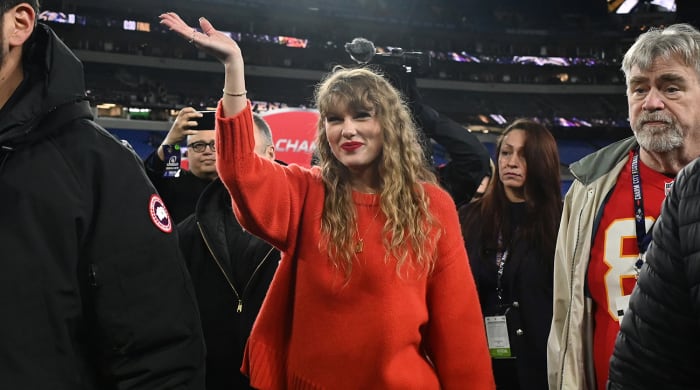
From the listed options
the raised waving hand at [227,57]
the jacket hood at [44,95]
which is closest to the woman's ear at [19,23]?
the jacket hood at [44,95]

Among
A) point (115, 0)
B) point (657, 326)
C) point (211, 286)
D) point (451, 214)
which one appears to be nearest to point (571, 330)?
point (451, 214)

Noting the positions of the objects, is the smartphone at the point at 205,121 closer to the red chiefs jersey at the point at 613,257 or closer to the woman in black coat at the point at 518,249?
the woman in black coat at the point at 518,249

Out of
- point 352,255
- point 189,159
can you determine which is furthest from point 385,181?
point 189,159

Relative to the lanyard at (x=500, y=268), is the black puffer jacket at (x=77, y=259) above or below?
above

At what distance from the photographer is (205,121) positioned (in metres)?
2.96

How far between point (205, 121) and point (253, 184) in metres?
1.29

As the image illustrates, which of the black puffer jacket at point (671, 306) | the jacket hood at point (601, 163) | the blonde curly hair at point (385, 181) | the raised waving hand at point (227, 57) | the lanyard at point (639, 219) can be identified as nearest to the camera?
the black puffer jacket at point (671, 306)

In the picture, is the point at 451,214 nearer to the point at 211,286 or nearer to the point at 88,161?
the point at 211,286

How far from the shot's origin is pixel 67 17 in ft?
76.5

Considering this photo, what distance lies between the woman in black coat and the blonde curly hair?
91cm

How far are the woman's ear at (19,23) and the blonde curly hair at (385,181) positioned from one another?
3.03 feet

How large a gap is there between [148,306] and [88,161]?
0.29 metres

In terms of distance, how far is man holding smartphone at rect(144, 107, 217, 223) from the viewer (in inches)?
115

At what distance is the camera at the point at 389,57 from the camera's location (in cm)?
251
